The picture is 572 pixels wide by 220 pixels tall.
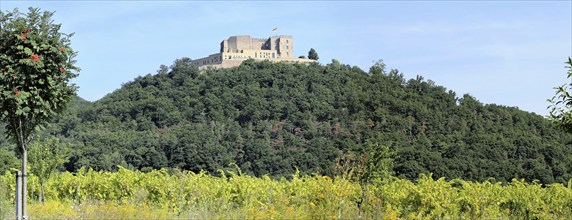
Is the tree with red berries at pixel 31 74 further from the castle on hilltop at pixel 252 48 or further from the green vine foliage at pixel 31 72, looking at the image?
the castle on hilltop at pixel 252 48

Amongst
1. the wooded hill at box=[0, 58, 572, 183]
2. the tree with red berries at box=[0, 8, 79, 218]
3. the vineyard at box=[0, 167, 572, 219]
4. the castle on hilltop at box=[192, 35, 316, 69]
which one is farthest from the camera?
the castle on hilltop at box=[192, 35, 316, 69]

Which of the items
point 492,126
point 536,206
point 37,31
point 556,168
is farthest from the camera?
point 492,126

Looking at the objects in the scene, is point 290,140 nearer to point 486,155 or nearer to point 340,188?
point 486,155

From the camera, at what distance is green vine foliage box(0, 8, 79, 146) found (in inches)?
375

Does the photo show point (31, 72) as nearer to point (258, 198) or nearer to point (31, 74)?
point (31, 74)

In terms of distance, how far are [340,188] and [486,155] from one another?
3952cm

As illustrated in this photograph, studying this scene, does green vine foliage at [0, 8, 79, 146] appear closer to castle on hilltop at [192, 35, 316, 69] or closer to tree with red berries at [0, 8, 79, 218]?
tree with red berries at [0, 8, 79, 218]

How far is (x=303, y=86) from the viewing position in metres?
78.6

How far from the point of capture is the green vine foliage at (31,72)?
31.2 feet

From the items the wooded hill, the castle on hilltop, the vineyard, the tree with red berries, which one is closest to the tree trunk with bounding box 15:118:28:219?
the tree with red berries

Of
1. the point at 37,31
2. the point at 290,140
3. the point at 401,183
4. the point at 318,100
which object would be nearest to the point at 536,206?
the point at 401,183

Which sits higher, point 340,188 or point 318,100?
point 318,100

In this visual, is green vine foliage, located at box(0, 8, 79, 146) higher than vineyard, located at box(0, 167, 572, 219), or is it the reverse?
green vine foliage, located at box(0, 8, 79, 146)

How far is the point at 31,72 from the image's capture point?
31.7 ft
